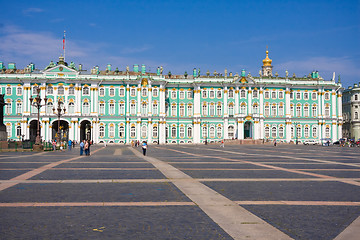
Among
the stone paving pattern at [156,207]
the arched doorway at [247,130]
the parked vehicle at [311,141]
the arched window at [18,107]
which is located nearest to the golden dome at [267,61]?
the arched doorway at [247,130]

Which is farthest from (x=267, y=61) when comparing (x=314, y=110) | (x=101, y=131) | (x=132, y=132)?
(x=101, y=131)

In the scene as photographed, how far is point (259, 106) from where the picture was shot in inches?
3612

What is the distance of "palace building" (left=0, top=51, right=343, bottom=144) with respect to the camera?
85.4m

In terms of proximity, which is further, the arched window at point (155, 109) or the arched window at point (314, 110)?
the arched window at point (314, 110)

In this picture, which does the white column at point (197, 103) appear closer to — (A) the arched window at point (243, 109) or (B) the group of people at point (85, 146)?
(A) the arched window at point (243, 109)

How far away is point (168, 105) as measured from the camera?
9062 centimetres

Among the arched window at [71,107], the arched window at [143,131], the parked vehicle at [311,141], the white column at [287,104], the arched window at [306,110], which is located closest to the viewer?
the arched window at [71,107]

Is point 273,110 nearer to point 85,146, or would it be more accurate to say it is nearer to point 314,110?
point 314,110

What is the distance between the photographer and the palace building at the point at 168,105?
85.4 metres

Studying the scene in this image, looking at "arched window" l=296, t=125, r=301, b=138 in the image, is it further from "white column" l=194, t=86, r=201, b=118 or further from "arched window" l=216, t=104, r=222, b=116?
"white column" l=194, t=86, r=201, b=118

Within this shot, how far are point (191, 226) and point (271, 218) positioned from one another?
1.87 metres

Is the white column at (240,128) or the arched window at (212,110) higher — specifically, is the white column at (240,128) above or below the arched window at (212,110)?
below

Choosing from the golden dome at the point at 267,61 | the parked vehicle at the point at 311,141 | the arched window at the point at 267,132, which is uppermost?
the golden dome at the point at 267,61

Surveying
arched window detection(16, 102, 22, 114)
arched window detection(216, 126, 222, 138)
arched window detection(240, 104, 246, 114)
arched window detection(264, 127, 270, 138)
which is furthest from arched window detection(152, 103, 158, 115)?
arched window detection(16, 102, 22, 114)
